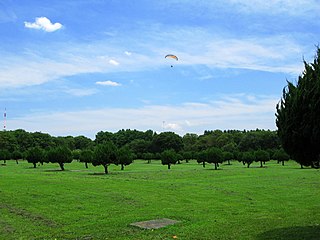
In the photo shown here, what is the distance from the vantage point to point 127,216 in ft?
56.6

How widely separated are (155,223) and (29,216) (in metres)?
6.41

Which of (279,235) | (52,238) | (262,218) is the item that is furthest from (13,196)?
(279,235)

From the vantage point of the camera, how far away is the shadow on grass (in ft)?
38.4

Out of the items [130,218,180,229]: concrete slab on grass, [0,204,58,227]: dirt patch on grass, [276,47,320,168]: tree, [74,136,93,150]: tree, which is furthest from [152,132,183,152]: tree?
[276,47,320,168]: tree

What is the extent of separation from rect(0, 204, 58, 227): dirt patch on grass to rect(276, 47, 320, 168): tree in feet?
32.3

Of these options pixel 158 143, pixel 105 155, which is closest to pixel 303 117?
pixel 105 155

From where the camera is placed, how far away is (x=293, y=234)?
482 inches

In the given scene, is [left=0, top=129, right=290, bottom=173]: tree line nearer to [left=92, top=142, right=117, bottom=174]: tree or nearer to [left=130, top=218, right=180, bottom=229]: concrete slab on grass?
[left=92, top=142, right=117, bottom=174]: tree

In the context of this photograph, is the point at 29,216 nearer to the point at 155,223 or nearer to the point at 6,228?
the point at 6,228

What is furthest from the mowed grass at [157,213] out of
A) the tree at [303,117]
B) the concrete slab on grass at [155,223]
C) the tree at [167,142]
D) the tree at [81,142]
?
the tree at [81,142]

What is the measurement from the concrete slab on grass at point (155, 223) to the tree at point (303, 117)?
5782 mm

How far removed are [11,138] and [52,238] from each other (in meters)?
130

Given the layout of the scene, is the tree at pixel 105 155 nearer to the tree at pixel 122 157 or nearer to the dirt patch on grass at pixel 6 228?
the tree at pixel 122 157

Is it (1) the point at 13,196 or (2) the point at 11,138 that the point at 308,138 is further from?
(2) the point at 11,138
